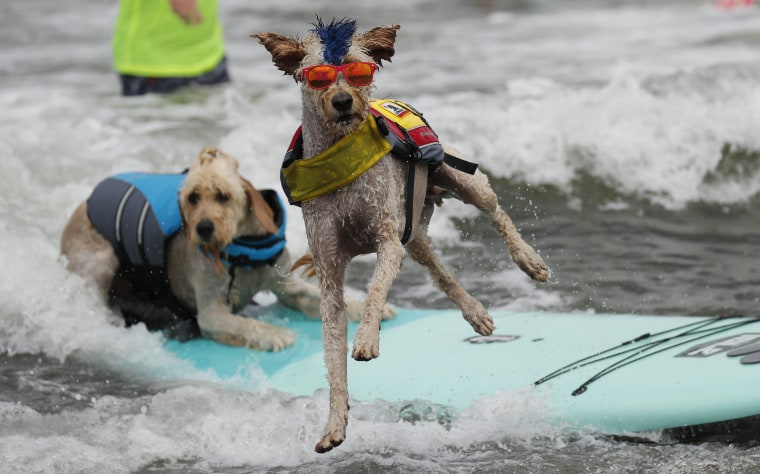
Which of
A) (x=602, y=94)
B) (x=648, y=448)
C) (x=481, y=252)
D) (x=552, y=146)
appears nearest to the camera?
(x=648, y=448)

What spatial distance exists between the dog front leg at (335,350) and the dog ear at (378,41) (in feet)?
2.30

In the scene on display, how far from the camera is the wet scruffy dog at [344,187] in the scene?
334cm

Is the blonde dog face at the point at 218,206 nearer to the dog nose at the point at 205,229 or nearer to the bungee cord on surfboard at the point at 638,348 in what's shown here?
the dog nose at the point at 205,229

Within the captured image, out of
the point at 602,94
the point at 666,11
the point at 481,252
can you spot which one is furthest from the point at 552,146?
the point at 666,11

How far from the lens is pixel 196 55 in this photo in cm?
1026

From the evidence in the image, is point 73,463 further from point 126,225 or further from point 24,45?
point 24,45

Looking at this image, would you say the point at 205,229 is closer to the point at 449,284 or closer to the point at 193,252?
the point at 193,252

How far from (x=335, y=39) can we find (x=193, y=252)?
3013 millimetres

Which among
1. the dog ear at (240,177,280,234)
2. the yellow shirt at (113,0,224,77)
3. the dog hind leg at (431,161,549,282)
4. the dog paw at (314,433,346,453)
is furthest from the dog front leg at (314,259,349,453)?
the yellow shirt at (113,0,224,77)

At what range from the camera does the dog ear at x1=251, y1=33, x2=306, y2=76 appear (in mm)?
3387

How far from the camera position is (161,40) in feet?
32.6

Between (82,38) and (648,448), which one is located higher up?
(82,38)

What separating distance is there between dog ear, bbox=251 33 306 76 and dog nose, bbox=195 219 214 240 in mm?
2428

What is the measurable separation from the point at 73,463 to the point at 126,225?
200 centimetres
